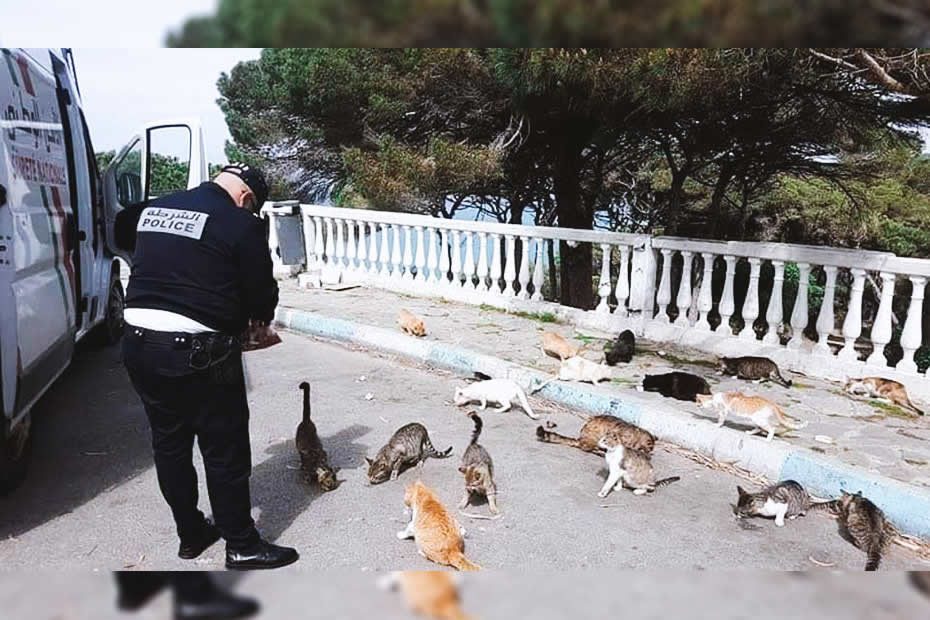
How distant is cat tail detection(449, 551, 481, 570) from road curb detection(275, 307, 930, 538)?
1953 mm

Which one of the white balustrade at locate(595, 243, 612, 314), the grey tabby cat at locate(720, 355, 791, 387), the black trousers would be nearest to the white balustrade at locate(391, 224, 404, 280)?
the white balustrade at locate(595, 243, 612, 314)

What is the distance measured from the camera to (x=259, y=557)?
2.91 metres

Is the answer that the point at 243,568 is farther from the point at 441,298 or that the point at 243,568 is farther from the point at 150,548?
the point at 441,298

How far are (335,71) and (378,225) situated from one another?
3533 mm

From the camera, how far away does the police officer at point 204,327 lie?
2.62 metres

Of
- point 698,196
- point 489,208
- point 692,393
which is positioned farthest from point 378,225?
point 698,196

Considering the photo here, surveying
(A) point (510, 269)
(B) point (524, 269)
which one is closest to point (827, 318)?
(B) point (524, 269)

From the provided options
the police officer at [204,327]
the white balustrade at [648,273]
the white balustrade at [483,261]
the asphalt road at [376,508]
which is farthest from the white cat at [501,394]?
the white balustrade at [483,261]

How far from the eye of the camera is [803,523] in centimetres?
345

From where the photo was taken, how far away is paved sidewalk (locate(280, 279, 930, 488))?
4.03 m

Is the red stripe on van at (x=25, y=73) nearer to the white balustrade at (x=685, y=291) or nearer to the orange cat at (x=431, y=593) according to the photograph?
the orange cat at (x=431, y=593)

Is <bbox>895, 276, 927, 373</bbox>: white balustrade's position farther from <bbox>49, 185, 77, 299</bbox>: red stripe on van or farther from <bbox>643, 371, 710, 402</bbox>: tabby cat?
<bbox>49, 185, 77, 299</bbox>: red stripe on van

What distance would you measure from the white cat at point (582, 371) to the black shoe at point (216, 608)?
12.5ft

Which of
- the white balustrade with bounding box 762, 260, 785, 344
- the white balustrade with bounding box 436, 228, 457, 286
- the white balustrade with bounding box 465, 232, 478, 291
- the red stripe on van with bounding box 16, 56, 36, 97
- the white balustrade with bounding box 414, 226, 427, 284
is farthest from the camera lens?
the white balustrade with bounding box 414, 226, 427, 284
